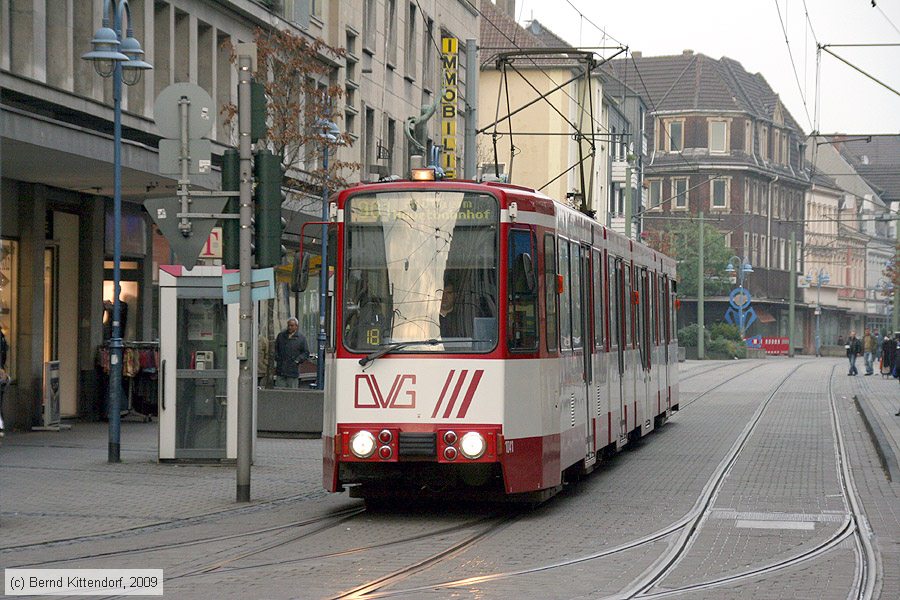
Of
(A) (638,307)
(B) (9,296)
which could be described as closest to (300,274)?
(A) (638,307)

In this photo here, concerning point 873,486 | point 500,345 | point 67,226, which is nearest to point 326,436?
point 500,345

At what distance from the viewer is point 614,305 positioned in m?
19.0

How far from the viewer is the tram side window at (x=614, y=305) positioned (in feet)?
61.1

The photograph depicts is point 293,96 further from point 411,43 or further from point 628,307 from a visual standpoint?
point 411,43

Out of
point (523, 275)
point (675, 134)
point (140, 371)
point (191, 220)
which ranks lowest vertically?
point (140, 371)

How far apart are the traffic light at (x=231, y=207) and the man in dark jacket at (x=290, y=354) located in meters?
12.3

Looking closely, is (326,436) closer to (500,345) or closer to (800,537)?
(500,345)

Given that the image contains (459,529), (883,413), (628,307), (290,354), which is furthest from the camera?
(883,413)

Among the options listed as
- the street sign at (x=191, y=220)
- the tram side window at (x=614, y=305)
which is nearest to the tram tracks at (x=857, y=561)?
the tram side window at (x=614, y=305)

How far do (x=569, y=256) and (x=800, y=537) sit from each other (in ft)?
13.2

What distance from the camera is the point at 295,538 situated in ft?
40.2

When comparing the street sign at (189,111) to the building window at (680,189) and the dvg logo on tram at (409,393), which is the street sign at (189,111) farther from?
the building window at (680,189)

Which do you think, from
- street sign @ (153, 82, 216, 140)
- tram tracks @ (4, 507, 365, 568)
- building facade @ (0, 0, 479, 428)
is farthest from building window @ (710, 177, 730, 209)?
tram tracks @ (4, 507, 365, 568)

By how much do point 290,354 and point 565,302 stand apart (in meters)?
12.6
